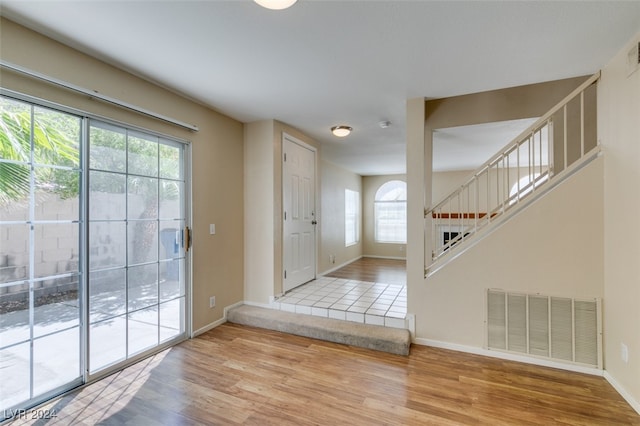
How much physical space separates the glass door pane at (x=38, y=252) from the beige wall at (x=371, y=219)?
6739 mm

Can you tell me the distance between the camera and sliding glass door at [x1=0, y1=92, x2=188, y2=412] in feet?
6.13

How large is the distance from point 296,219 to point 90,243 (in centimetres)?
241

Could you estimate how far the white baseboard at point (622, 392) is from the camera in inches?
75.6

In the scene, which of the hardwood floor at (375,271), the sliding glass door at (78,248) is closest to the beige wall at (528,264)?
the hardwood floor at (375,271)

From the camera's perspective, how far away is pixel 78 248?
2.20 metres

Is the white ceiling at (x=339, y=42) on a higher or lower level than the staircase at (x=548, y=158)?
higher

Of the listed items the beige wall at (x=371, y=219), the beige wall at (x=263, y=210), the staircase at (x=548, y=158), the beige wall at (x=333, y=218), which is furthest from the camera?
the beige wall at (x=371, y=219)

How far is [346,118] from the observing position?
11.7ft

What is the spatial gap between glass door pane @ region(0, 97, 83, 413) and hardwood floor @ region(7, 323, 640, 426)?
0.86ft

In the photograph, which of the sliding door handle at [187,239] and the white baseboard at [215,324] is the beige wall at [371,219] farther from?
the sliding door handle at [187,239]

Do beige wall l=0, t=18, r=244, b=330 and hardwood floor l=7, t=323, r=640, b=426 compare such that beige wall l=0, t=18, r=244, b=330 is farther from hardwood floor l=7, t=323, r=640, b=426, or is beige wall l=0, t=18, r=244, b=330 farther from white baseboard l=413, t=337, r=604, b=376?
white baseboard l=413, t=337, r=604, b=376

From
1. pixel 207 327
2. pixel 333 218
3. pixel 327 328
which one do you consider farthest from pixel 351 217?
pixel 207 327

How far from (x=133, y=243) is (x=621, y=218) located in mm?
3888

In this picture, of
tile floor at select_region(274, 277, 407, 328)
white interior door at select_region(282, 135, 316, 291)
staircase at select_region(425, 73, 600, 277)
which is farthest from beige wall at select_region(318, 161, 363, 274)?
staircase at select_region(425, 73, 600, 277)
